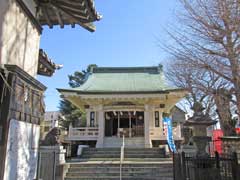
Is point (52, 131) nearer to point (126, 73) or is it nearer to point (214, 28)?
point (214, 28)

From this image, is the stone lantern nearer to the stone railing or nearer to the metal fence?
the metal fence

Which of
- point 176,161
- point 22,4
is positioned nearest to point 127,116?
point 176,161

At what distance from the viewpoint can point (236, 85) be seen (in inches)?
240

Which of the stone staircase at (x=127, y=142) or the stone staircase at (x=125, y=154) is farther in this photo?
the stone staircase at (x=127, y=142)

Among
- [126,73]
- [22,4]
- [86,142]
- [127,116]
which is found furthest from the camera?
[126,73]

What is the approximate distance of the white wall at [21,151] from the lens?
3479 millimetres

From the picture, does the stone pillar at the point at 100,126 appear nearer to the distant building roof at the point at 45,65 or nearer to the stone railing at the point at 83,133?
the stone railing at the point at 83,133

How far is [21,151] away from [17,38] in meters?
1.93

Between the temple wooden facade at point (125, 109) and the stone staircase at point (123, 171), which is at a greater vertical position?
the temple wooden facade at point (125, 109)

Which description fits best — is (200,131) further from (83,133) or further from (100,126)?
(83,133)

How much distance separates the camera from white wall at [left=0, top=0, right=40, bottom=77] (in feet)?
11.8

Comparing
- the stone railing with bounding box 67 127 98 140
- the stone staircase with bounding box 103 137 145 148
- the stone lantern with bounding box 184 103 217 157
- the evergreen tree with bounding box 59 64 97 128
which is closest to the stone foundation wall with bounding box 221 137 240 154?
the stone lantern with bounding box 184 103 217 157

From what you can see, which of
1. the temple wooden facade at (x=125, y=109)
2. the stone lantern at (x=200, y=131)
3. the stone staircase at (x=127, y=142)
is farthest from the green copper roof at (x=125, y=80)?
the stone lantern at (x=200, y=131)

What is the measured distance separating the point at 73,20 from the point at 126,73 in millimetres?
18728
